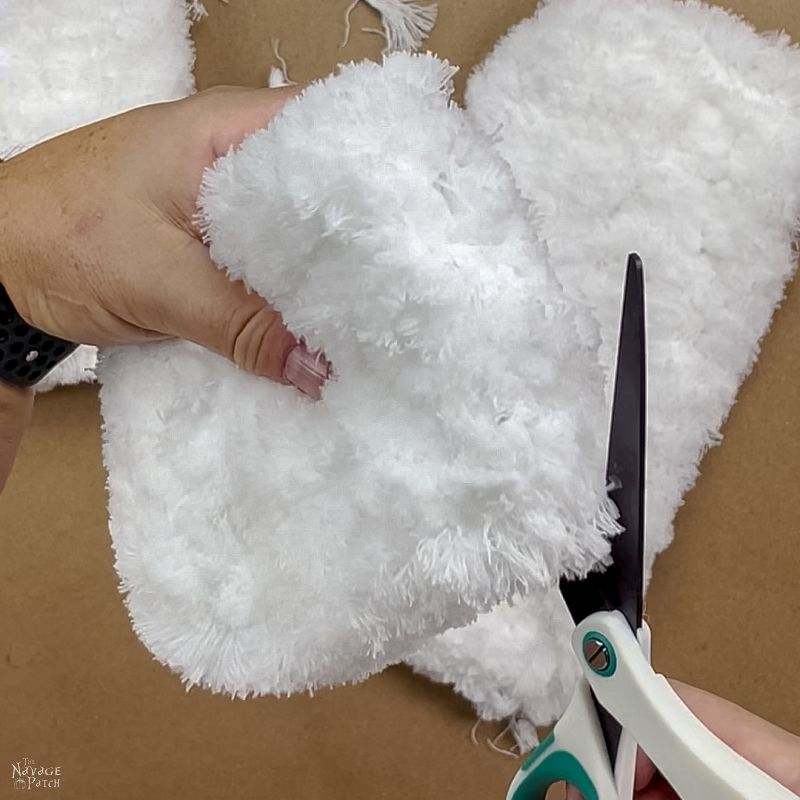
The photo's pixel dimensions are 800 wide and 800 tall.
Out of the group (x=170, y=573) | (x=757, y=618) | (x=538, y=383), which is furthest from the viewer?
(x=757, y=618)

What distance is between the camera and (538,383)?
0.27 metres

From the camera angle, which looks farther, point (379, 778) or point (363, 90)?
point (379, 778)

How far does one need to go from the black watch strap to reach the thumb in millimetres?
126

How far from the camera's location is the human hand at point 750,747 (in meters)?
0.42

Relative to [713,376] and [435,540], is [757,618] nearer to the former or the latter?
[713,376]

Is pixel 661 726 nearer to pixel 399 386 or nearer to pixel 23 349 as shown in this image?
pixel 399 386

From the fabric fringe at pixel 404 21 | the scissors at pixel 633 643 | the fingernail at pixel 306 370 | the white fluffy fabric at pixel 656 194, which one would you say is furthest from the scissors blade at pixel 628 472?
the fabric fringe at pixel 404 21

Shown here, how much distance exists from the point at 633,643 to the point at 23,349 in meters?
0.38

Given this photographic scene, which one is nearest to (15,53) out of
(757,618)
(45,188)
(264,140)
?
(45,188)

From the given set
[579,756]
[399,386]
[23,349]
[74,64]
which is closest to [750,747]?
[579,756]

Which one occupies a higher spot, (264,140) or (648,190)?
(264,140)

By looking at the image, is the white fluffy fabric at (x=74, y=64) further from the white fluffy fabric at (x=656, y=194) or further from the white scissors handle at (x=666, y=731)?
the white scissors handle at (x=666, y=731)

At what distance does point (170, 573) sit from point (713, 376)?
0.38 m

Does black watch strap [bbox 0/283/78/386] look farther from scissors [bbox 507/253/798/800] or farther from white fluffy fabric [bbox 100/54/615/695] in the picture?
scissors [bbox 507/253/798/800]
